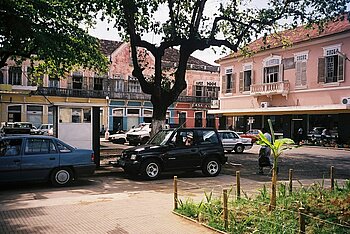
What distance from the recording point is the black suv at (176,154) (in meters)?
12.9

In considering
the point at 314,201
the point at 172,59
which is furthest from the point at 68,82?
the point at 314,201

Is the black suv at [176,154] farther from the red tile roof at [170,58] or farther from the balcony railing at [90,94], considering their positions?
the red tile roof at [170,58]

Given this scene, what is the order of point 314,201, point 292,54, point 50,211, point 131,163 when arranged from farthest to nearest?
point 292,54, point 131,163, point 50,211, point 314,201

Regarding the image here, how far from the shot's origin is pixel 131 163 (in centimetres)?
1293

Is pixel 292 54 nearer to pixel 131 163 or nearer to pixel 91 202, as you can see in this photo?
pixel 131 163

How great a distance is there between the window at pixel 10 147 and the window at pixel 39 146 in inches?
8.6

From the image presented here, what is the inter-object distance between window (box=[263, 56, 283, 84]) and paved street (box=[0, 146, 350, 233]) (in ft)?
65.2

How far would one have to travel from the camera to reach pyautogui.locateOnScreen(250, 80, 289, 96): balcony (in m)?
32.8

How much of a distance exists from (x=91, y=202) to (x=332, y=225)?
553 centimetres

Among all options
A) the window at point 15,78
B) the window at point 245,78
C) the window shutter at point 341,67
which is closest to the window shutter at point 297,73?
the window shutter at point 341,67

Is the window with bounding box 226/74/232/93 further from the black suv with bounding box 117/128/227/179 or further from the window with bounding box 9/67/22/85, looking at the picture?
the black suv with bounding box 117/128/227/179

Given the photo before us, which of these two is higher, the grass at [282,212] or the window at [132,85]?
the window at [132,85]

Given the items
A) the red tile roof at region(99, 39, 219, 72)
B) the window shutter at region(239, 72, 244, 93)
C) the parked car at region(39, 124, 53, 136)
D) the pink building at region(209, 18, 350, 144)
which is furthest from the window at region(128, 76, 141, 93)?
the window shutter at region(239, 72, 244, 93)

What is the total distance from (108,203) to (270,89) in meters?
27.2
